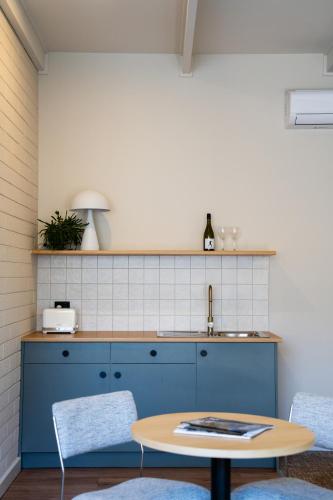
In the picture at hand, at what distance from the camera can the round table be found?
76.6 inches

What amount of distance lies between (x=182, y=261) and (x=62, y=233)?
0.96 meters

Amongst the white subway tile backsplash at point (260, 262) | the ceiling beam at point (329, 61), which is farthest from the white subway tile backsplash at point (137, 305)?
the ceiling beam at point (329, 61)

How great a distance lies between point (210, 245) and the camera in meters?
4.50

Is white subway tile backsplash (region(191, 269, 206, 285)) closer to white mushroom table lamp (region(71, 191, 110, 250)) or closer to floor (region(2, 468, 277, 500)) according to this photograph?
white mushroom table lamp (region(71, 191, 110, 250))

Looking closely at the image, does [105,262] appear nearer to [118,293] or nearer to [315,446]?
[118,293]

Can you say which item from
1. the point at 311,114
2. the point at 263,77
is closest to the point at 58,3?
the point at 263,77

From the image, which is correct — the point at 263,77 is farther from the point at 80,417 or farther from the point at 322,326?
the point at 80,417

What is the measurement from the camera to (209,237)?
4.53 metres

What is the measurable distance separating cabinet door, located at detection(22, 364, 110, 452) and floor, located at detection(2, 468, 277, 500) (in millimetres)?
204

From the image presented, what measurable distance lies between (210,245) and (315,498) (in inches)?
94.6

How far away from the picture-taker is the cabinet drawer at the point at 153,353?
412 cm

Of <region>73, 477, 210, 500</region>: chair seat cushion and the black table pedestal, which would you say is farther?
<region>73, 477, 210, 500</region>: chair seat cushion

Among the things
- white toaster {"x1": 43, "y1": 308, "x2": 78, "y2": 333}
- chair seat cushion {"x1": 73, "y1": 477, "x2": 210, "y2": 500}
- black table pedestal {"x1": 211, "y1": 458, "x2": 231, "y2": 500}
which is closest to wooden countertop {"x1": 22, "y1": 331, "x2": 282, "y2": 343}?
white toaster {"x1": 43, "y1": 308, "x2": 78, "y2": 333}

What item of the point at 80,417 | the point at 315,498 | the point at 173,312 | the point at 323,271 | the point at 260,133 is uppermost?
the point at 260,133
